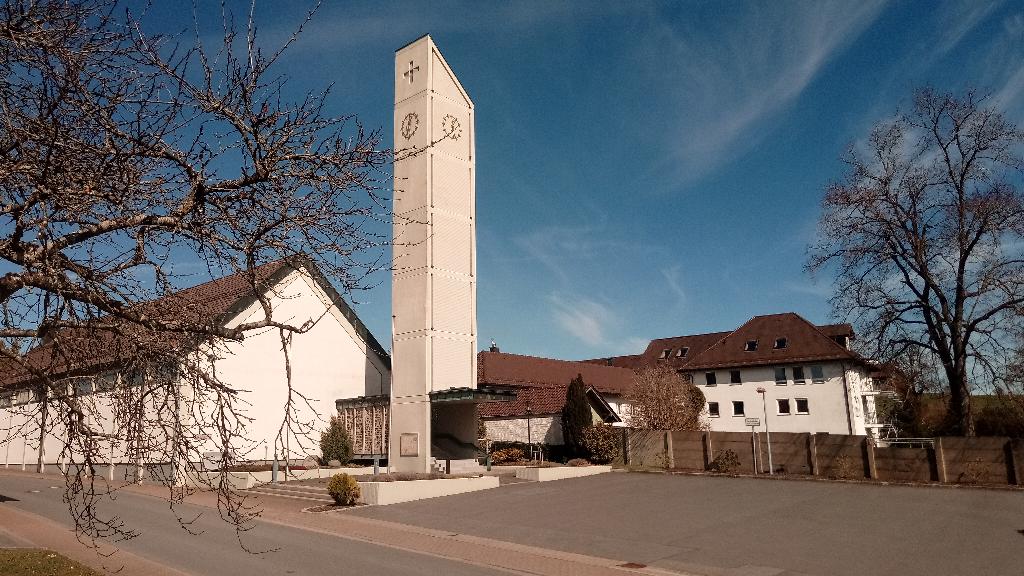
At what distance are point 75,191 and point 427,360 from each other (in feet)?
78.2

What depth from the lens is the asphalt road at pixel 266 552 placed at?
1236 centimetres

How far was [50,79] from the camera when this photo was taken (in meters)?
5.35

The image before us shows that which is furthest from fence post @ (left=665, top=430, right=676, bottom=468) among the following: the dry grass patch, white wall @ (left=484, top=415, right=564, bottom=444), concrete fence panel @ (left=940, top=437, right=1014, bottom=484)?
the dry grass patch

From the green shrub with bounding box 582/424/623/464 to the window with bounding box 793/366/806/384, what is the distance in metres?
21.8

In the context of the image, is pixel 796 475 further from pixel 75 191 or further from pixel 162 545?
pixel 75 191

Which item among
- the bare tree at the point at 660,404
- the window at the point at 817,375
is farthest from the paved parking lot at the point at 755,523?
the window at the point at 817,375

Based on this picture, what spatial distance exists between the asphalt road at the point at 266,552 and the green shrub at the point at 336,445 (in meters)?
11.1

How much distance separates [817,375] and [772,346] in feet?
13.1

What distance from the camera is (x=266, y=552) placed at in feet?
43.4

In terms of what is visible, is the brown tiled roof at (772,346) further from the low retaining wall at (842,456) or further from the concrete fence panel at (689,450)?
the low retaining wall at (842,456)

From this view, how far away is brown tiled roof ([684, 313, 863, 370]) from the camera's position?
48125 mm

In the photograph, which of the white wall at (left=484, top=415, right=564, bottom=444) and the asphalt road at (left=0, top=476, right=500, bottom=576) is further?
the white wall at (left=484, top=415, right=564, bottom=444)

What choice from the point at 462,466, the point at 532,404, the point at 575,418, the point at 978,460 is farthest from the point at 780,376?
the point at 462,466

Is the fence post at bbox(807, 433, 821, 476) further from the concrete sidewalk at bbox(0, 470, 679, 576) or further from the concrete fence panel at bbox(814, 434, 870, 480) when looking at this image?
the concrete sidewalk at bbox(0, 470, 679, 576)
